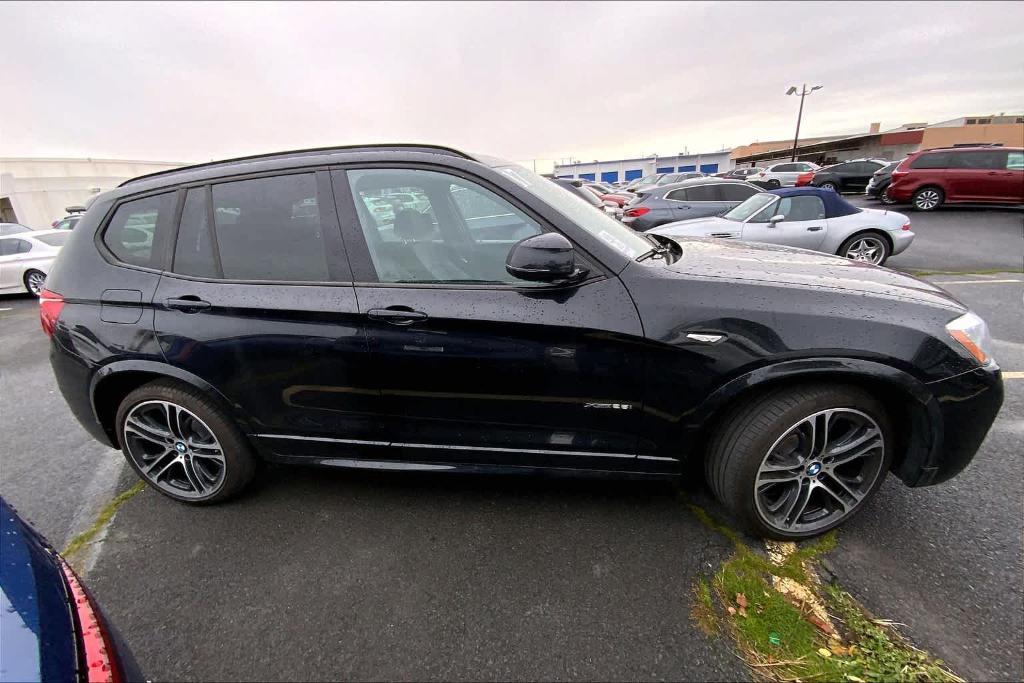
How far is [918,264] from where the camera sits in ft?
27.2

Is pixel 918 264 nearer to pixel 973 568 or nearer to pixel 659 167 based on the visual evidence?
pixel 973 568

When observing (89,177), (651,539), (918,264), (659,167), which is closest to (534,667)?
(651,539)

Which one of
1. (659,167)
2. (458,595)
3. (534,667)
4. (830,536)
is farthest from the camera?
(659,167)

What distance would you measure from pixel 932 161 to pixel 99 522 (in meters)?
19.2

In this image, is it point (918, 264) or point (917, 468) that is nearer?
point (917, 468)

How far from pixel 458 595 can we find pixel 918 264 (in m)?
9.95

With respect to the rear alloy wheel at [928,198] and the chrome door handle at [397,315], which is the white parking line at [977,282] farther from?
the rear alloy wheel at [928,198]

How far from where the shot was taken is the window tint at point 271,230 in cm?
225

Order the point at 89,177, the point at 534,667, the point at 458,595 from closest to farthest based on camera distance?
Result: the point at 534,667 → the point at 458,595 → the point at 89,177

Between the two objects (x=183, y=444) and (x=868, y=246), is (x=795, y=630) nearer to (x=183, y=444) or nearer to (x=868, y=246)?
(x=183, y=444)

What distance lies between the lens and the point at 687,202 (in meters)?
10.4

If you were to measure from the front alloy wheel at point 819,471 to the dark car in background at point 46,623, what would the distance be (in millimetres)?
2274

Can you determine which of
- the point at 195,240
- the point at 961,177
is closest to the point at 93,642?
the point at 195,240

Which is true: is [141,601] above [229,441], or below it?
below
